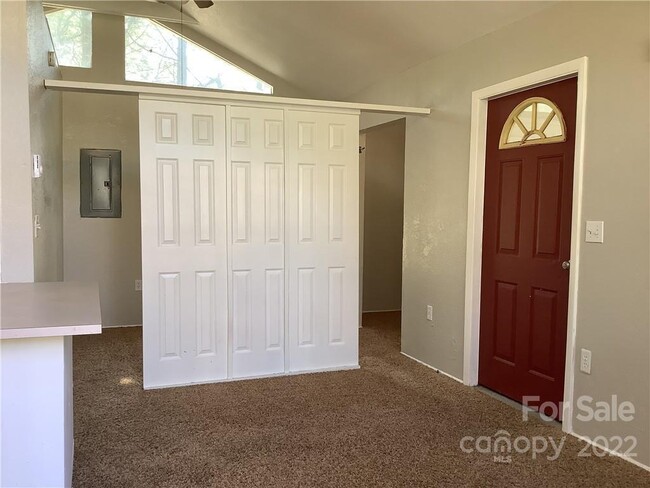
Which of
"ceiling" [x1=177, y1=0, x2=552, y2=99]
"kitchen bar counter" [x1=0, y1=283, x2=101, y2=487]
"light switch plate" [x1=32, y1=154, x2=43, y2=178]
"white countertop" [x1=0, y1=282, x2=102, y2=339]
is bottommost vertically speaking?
"kitchen bar counter" [x1=0, y1=283, x2=101, y2=487]

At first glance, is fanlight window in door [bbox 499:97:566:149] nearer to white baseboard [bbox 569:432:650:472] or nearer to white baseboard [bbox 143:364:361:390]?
white baseboard [bbox 569:432:650:472]

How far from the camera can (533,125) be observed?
3.07m

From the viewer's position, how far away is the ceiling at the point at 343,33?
3.26 metres

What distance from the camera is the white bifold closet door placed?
11.0ft

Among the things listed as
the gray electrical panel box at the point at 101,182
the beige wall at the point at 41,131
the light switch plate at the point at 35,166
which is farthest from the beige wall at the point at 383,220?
the light switch plate at the point at 35,166

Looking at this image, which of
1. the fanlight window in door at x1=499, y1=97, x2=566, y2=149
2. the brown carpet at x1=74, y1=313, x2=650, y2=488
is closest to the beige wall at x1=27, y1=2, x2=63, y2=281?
the brown carpet at x1=74, y1=313, x2=650, y2=488

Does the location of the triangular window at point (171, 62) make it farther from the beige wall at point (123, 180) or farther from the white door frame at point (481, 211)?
the white door frame at point (481, 211)

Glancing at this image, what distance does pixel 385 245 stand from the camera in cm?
634

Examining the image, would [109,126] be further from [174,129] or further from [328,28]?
[328,28]

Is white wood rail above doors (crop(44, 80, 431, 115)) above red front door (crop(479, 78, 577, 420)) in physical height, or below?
above

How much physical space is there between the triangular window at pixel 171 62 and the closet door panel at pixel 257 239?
2.28m

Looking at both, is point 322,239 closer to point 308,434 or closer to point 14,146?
point 308,434

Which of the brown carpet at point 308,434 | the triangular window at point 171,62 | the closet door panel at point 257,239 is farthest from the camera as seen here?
the triangular window at point 171,62

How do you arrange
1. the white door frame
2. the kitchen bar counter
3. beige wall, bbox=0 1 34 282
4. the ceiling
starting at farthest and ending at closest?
the ceiling < the white door frame < beige wall, bbox=0 1 34 282 < the kitchen bar counter
